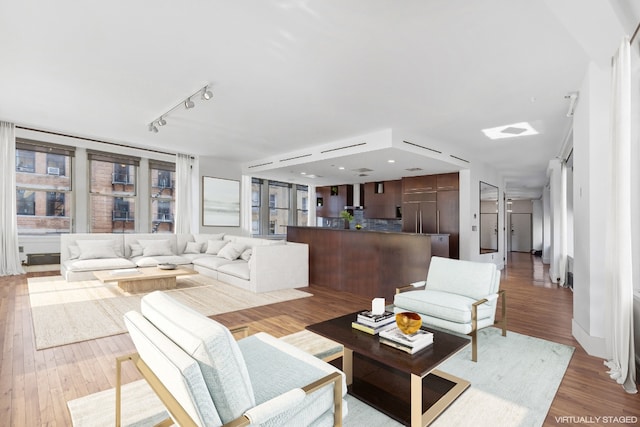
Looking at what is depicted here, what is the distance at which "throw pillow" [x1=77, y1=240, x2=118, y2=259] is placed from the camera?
592 cm

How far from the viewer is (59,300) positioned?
4.46 m

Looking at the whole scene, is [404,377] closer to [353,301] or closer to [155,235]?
[353,301]

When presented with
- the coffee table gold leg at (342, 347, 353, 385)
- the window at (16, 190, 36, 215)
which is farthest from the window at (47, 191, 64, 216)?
the coffee table gold leg at (342, 347, 353, 385)

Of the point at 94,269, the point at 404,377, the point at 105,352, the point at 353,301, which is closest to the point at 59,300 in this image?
the point at 94,269

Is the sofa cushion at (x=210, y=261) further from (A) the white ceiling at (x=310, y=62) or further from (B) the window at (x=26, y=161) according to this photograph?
(B) the window at (x=26, y=161)

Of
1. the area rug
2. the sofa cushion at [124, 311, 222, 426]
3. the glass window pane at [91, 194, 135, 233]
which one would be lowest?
the area rug

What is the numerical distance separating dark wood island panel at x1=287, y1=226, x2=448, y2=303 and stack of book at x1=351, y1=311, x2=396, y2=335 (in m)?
2.55

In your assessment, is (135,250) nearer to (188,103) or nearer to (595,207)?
(188,103)

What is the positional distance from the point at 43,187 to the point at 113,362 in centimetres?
604

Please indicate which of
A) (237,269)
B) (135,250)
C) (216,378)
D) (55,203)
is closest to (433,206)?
(237,269)

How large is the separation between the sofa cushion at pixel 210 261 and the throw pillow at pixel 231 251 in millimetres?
103

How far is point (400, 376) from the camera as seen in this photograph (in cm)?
246

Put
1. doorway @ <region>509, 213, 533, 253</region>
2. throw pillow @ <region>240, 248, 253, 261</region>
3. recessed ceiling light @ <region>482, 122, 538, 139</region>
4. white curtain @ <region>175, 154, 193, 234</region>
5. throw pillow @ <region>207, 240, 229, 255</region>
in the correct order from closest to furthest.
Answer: recessed ceiling light @ <region>482, 122, 538, 139</region>, throw pillow @ <region>240, 248, 253, 261</region>, throw pillow @ <region>207, 240, 229, 255</region>, white curtain @ <region>175, 154, 193, 234</region>, doorway @ <region>509, 213, 533, 253</region>

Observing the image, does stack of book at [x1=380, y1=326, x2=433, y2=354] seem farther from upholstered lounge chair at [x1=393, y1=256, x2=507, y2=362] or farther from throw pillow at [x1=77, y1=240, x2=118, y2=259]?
throw pillow at [x1=77, y1=240, x2=118, y2=259]
